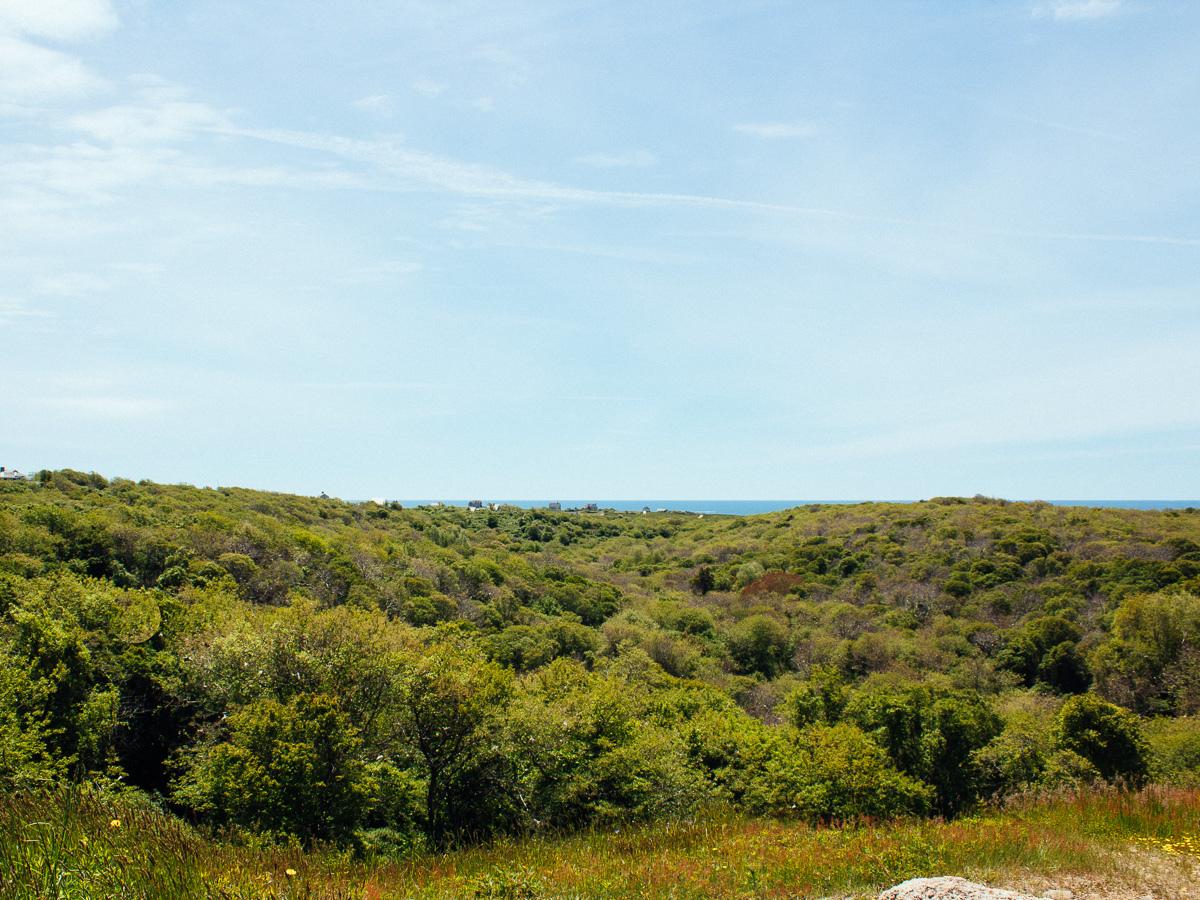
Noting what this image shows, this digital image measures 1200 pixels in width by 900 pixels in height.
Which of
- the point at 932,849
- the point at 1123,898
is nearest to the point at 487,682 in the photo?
the point at 932,849

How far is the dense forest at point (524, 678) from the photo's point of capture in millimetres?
17156

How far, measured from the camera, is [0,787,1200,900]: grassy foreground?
4.64 meters

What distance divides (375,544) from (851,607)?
4319cm

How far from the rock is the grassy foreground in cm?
65

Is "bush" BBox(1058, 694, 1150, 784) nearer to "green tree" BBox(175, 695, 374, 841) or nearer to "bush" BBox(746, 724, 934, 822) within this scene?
"bush" BBox(746, 724, 934, 822)

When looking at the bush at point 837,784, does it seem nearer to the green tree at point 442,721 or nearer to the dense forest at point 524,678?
the dense forest at point 524,678

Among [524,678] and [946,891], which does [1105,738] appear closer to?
[524,678]

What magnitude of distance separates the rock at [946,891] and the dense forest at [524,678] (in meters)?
9.97

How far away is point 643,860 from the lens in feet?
25.9

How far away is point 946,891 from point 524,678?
2097 centimetres

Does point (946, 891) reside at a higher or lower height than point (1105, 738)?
higher

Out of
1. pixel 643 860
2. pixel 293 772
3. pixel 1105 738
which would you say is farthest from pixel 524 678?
pixel 1105 738

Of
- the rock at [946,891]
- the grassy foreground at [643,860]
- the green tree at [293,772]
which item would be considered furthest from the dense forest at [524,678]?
the rock at [946,891]

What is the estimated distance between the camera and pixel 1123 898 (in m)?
6.29
